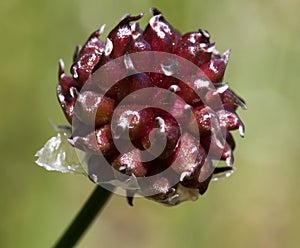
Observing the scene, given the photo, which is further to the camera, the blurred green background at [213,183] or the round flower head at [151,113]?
the blurred green background at [213,183]

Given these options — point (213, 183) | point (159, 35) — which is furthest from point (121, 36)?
point (213, 183)

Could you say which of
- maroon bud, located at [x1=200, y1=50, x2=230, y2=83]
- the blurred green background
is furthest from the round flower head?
the blurred green background

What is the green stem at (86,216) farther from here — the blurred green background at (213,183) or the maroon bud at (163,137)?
the blurred green background at (213,183)

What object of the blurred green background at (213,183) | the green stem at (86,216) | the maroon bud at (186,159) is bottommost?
the blurred green background at (213,183)

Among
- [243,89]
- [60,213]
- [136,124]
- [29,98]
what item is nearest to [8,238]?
[60,213]

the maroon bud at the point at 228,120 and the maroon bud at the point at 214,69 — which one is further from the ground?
the maroon bud at the point at 214,69

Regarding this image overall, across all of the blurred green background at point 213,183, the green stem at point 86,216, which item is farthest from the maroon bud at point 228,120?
the blurred green background at point 213,183
